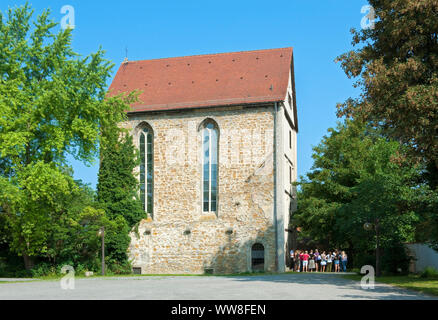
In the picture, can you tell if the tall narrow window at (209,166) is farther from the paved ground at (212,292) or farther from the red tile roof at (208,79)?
the paved ground at (212,292)

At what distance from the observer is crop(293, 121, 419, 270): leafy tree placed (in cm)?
2256

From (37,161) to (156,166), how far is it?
884 centimetres

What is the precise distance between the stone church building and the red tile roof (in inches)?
2.8

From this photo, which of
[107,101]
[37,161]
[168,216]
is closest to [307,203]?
[168,216]

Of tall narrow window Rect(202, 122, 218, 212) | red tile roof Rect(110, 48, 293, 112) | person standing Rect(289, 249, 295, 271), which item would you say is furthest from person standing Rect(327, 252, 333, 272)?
red tile roof Rect(110, 48, 293, 112)

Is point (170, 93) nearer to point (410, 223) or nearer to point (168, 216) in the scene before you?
point (168, 216)

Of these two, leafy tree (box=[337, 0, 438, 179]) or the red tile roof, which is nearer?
leafy tree (box=[337, 0, 438, 179])

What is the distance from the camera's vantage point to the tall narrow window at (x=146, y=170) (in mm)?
33531

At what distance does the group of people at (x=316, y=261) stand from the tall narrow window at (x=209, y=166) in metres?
5.77

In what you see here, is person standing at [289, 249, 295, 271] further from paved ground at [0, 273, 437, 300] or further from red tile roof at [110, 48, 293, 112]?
paved ground at [0, 273, 437, 300]

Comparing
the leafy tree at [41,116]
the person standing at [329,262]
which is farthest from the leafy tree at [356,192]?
the leafy tree at [41,116]

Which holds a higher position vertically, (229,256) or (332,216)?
(332,216)

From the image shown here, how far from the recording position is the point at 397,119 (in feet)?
57.7

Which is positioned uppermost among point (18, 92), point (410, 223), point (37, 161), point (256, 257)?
point (18, 92)
